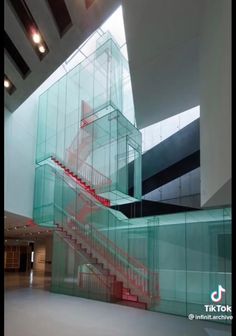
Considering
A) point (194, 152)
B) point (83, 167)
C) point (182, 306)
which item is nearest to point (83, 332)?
point (182, 306)

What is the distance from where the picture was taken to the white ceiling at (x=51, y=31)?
16.9ft

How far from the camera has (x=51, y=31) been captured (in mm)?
5703

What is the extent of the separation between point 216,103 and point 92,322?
19.4 feet

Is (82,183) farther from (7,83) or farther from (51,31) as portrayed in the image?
(51,31)

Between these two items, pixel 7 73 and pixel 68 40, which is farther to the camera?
pixel 7 73

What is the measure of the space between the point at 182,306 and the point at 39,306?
4.15 metres

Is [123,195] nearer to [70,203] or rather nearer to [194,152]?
[70,203]

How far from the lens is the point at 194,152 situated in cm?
1329

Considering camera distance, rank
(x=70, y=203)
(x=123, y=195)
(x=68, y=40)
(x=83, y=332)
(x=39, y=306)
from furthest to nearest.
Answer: (x=70, y=203) < (x=123, y=195) < (x=39, y=306) < (x=83, y=332) < (x=68, y=40)

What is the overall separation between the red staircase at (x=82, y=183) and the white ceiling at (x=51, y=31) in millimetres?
5953

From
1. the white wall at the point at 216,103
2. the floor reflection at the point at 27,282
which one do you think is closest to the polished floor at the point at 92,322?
the white wall at the point at 216,103

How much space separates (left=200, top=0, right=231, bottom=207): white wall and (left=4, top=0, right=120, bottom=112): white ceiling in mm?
1817

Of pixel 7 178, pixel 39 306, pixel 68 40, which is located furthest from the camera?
pixel 7 178

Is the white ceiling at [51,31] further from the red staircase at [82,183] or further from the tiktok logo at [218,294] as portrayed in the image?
the tiktok logo at [218,294]
